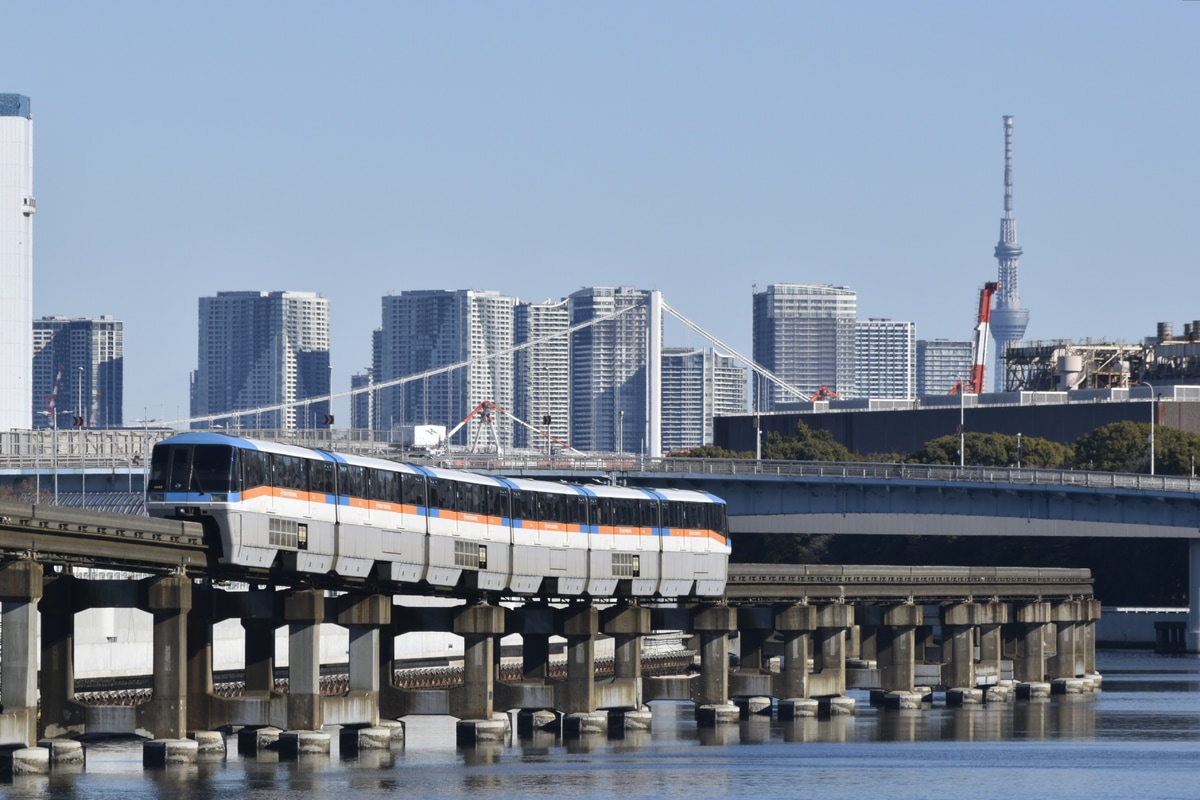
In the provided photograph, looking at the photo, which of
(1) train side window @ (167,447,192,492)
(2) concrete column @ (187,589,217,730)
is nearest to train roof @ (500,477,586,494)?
(2) concrete column @ (187,589,217,730)

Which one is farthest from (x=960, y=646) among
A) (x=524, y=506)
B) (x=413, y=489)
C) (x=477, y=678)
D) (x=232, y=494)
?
(x=232, y=494)

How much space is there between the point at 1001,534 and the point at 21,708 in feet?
409

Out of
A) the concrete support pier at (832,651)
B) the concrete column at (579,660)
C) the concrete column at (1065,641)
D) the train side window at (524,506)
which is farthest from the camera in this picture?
the concrete column at (1065,641)

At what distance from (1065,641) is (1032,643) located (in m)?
5.12

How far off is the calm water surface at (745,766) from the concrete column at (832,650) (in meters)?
2.13

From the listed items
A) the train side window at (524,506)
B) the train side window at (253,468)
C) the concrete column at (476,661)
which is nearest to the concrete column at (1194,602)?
the train side window at (524,506)

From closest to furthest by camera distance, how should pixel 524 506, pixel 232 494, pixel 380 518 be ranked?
pixel 232 494
pixel 380 518
pixel 524 506

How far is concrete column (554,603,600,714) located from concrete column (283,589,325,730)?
52.0ft

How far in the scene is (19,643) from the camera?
228 ft

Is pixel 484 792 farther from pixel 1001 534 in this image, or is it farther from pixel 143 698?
pixel 1001 534

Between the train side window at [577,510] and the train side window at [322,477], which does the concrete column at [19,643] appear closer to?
the train side window at [322,477]

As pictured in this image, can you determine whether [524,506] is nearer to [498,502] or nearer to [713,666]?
[498,502]

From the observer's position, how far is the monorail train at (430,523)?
248 ft

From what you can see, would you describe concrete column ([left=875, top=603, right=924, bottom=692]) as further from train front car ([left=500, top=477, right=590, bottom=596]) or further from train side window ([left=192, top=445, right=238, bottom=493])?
train side window ([left=192, top=445, right=238, bottom=493])
